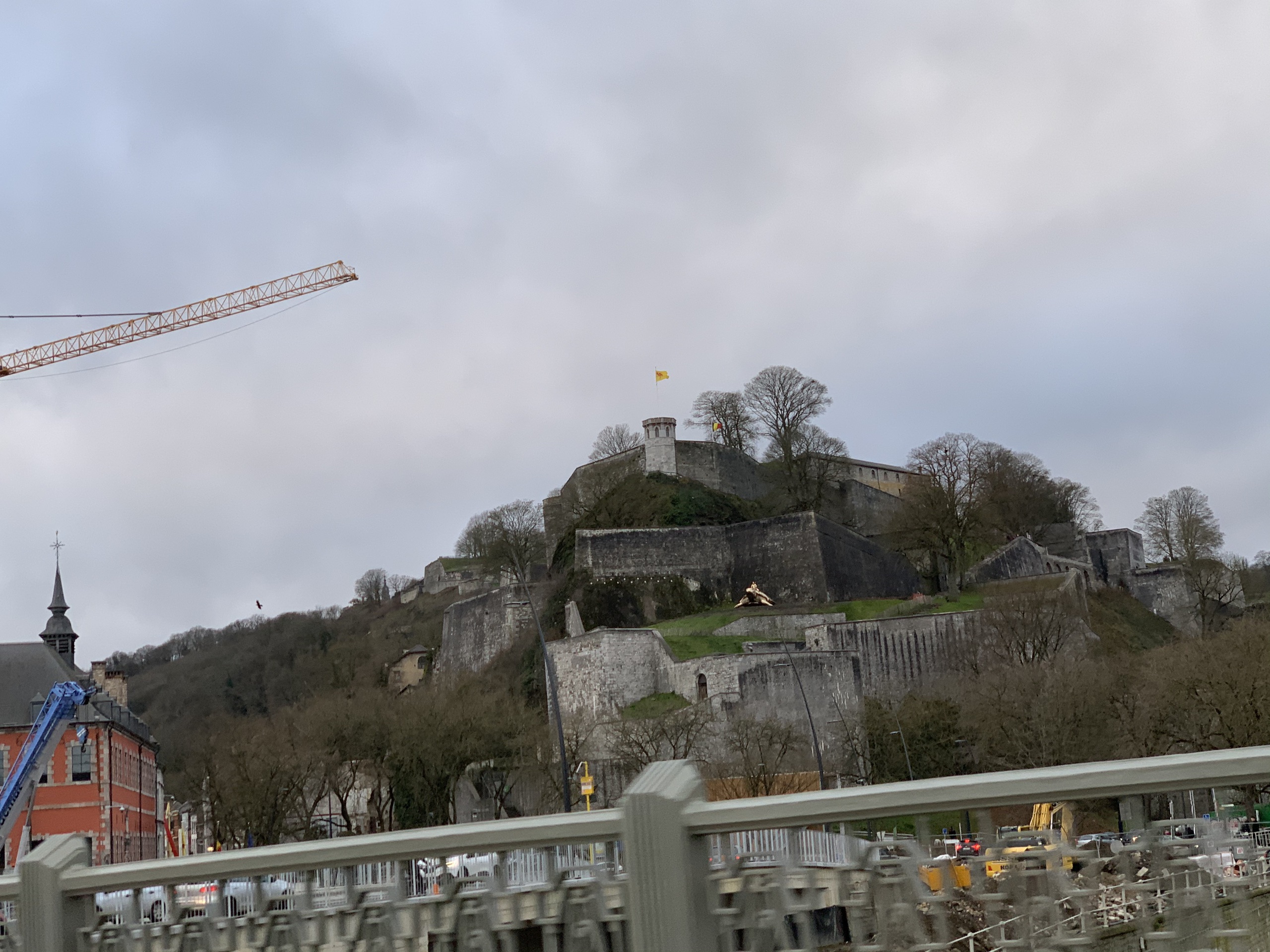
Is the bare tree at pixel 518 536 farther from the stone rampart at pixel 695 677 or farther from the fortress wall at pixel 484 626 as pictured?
the stone rampart at pixel 695 677

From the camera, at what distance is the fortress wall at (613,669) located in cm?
5400

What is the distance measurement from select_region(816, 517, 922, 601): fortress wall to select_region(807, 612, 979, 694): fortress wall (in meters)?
8.07

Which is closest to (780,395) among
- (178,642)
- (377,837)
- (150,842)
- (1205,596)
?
(1205,596)

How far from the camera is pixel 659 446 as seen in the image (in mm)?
71688

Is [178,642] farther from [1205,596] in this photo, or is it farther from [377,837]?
[377,837]

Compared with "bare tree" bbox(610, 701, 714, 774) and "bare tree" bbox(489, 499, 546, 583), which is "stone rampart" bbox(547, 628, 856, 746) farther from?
"bare tree" bbox(489, 499, 546, 583)

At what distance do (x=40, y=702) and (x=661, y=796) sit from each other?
41.9 m

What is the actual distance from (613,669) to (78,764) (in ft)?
69.2

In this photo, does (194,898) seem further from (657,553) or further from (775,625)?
(657,553)

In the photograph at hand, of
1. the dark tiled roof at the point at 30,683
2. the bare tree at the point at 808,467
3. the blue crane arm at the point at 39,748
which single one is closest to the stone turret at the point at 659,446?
the bare tree at the point at 808,467

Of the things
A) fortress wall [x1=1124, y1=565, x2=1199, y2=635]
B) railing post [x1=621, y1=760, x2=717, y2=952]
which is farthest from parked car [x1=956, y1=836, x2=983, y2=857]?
fortress wall [x1=1124, y1=565, x2=1199, y2=635]

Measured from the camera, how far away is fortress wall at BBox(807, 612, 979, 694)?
174ft

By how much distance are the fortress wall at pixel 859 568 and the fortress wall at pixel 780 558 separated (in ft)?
1.51

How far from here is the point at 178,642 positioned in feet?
326
